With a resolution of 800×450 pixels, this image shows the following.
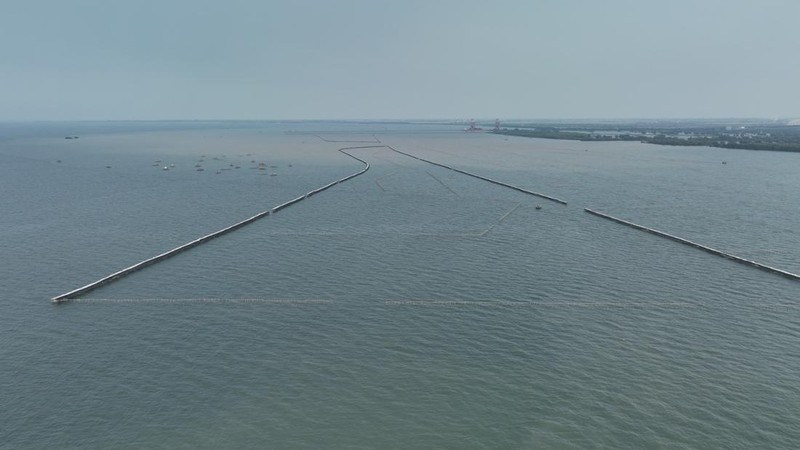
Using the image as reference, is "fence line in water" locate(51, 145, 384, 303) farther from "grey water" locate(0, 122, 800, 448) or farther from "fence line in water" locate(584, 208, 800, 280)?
"fence line in water" locate(584, 208, 800, 280)

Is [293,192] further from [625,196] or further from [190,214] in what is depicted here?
[625,196]

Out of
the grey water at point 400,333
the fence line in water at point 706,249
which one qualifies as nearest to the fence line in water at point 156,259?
the grey water at point 400,333

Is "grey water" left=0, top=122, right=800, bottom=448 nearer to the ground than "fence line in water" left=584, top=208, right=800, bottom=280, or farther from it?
nearer to the ground

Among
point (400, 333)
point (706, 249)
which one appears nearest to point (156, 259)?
point (400, 333)

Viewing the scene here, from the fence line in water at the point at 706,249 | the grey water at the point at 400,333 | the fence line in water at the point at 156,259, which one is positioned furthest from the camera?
the fence line in water at the point at 706,249

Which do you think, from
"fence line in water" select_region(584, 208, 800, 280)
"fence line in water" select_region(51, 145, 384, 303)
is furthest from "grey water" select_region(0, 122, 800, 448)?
"fence line in water" select_region(584, 208, 800, 280)

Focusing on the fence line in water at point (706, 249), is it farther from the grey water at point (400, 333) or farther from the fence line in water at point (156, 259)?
the fence line in water at point (156, 259)

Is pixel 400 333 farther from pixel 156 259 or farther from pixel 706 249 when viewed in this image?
pixel 706 249

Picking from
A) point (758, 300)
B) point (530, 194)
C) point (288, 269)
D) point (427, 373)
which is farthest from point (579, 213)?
point (427, 373)

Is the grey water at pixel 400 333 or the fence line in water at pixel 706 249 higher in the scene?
the fence line in water at pixel 706 249
